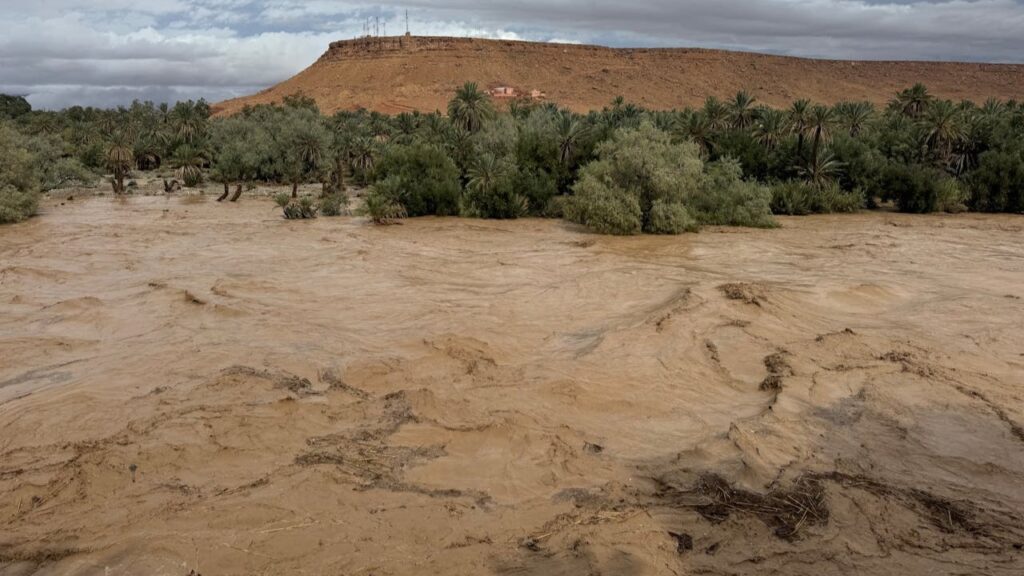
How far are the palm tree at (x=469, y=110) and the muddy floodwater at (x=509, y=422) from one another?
26146 mm

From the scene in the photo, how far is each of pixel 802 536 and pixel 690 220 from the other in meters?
19.8

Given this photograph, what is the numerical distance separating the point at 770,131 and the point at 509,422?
92.0 feet

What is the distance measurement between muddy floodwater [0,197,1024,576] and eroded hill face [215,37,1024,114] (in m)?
73.9

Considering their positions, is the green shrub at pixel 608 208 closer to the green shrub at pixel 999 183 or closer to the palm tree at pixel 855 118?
the green shrub at pixel 999 183

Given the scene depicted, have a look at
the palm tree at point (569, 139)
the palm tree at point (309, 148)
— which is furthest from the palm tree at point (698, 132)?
the palm tree at point (309, 148)

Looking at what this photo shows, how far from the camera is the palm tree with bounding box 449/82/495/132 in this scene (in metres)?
41.9

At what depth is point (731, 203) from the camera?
26.7 m

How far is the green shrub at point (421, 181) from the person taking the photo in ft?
91.7

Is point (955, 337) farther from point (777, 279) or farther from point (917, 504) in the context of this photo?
point (917, 504)

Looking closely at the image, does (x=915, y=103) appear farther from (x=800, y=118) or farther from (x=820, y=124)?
(x=820, y=124)

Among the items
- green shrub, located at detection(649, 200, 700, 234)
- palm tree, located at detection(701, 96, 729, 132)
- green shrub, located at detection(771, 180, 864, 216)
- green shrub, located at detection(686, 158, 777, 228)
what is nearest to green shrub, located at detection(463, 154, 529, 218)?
green shrub, located at detection(649, 200, 700, 234)

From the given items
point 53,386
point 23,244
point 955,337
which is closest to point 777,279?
point 955,337

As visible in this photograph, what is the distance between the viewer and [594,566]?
17.1 ft

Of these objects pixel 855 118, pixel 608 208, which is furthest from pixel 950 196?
pixel 608 208
